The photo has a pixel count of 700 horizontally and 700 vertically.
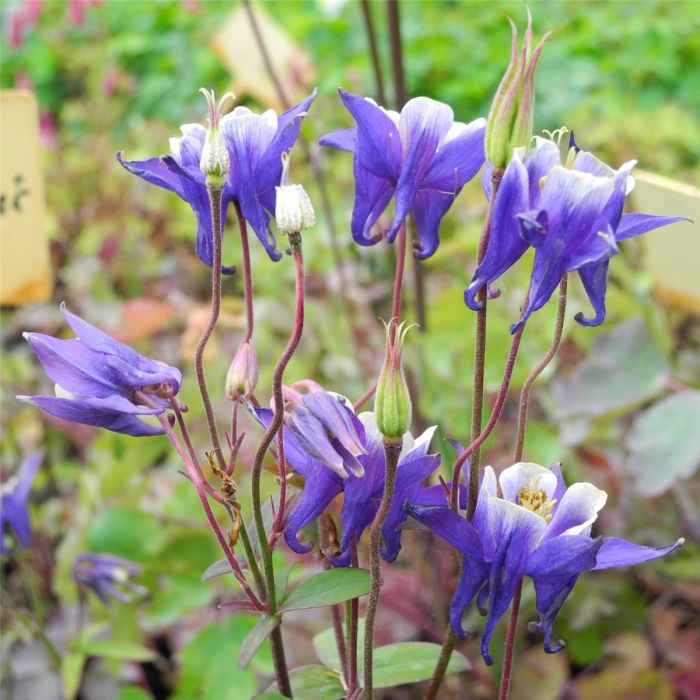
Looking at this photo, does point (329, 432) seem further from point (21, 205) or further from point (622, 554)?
point (21, 205)

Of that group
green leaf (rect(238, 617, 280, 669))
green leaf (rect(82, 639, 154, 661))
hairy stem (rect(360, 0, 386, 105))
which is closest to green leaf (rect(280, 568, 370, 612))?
green leaf (rect(238, 617, 280, 669))

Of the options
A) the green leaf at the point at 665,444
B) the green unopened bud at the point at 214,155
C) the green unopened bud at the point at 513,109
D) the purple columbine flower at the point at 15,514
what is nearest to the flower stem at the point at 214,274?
the green unopened bud at the point at 214,155

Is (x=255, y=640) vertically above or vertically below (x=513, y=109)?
below

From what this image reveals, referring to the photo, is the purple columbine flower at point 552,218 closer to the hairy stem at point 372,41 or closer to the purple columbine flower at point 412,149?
the purple columbine flower at point 412,149

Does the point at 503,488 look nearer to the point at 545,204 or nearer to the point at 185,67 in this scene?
the point at 545,204

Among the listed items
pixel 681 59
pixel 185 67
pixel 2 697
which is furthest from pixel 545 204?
pixel 185 67

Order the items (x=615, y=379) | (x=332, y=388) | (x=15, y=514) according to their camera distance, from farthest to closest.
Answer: (x=332, y=388), (x=615, y=379), (x=15, y=514)

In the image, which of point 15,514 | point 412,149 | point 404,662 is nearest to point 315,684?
point 404,662
